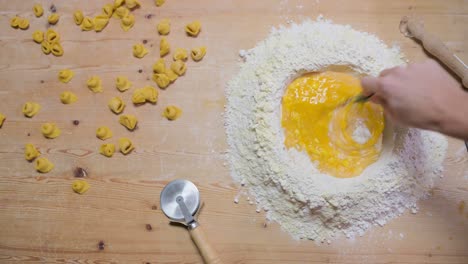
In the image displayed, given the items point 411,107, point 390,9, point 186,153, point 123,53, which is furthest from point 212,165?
point 390,9

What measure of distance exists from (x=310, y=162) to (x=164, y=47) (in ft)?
1.53

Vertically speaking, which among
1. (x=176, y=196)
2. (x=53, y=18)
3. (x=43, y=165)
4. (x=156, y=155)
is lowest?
(x=176, y=196)

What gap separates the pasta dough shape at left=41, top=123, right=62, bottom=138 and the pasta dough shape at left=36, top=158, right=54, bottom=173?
0.21 feet

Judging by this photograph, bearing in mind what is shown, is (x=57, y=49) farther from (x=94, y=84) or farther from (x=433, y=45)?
(x=433, y=45)

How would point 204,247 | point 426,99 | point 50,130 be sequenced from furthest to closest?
1. point 50,130
2. point 204,247
3. point 426,99

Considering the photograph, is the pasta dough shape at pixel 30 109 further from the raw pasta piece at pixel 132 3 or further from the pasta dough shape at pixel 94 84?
the raw pasta piece at pixel 132 3

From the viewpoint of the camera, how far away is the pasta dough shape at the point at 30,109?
1.09 metres

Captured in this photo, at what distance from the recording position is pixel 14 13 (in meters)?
1.16

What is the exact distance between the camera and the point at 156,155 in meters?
1.05

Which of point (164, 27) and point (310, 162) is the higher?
point (164, 27)

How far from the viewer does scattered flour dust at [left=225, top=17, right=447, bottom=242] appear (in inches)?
37.3

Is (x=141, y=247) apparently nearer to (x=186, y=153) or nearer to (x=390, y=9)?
(x=186, y=153)

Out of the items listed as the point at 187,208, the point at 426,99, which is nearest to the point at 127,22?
the point at 187,208

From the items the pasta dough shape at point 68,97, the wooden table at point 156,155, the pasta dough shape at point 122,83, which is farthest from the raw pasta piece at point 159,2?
the pasta dough shape at point 68,97
